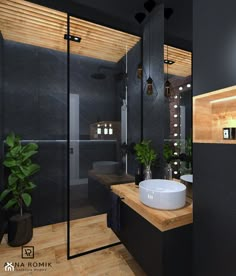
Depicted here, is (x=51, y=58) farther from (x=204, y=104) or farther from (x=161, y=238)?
(x=161, y=238)

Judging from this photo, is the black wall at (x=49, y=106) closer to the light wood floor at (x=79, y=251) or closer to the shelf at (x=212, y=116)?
the light wood floor at (x=79, y=251)

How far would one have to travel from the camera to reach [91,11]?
91.8 inches

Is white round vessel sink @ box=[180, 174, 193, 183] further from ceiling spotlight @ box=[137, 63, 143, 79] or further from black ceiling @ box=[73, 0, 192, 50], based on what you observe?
ceiling spotlight @ box=[137, 63, 143, 79]

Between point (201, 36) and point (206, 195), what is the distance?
118 cm

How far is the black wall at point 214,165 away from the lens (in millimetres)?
1074

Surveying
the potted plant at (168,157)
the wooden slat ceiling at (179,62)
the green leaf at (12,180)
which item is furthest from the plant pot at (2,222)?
the wooden slat ceiling at (179,62)

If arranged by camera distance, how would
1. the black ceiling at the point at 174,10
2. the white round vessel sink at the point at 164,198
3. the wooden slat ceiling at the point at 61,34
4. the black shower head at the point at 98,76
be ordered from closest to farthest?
1. the white round vessel sink at the point at 164,198
2. the black ceiling at the point at 174,10
3. the wooden slat ceiling at the point at 61,34
4. the black shower head at the point at 98,76

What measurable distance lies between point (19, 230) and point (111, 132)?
1.92 metres

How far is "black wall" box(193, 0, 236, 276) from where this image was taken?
3.52ft

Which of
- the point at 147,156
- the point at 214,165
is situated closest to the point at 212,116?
the point at 214,165

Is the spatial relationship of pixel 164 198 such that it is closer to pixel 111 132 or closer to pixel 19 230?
pixel 111 132

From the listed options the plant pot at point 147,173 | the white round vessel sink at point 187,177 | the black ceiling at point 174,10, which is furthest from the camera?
the plant pot at point 147,173

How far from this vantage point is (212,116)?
4.56 ft

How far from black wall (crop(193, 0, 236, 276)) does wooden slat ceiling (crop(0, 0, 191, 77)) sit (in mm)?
608
